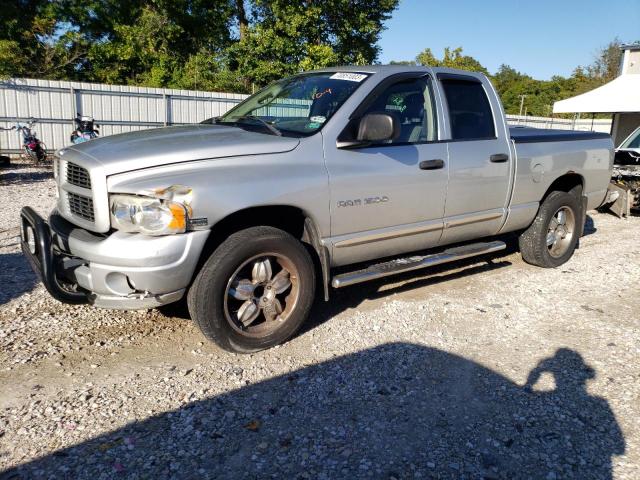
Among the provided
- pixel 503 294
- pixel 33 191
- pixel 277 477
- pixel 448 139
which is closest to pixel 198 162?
pixel 277 477

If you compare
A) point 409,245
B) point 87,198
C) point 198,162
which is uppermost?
point 198,162

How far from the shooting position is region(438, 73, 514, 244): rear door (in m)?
4.74

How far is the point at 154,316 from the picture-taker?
4387 millimetres

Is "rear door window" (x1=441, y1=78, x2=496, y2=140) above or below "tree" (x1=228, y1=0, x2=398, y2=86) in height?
below

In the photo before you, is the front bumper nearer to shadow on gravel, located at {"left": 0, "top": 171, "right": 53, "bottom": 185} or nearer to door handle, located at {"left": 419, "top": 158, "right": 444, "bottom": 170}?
door handle, located at {"left": 419, "top": 158, "right": 444, "bottom": 170}

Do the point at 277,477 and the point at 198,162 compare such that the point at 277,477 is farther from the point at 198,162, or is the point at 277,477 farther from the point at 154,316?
the point at 154,316

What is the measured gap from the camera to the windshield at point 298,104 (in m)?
4.14

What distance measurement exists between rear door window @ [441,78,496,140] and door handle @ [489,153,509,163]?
195 mm

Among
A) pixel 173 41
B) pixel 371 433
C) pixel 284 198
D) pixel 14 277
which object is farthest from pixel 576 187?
pixel 173 41

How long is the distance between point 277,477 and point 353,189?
213 cm

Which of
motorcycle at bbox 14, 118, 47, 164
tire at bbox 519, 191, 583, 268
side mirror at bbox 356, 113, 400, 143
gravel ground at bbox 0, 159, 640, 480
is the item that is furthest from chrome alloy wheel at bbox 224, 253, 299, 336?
motorcycle at bbox 14, 118, 47, 164

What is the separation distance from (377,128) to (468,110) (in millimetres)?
1492

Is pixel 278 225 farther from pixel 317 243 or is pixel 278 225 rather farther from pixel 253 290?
pixel 253 290

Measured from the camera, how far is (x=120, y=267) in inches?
128
